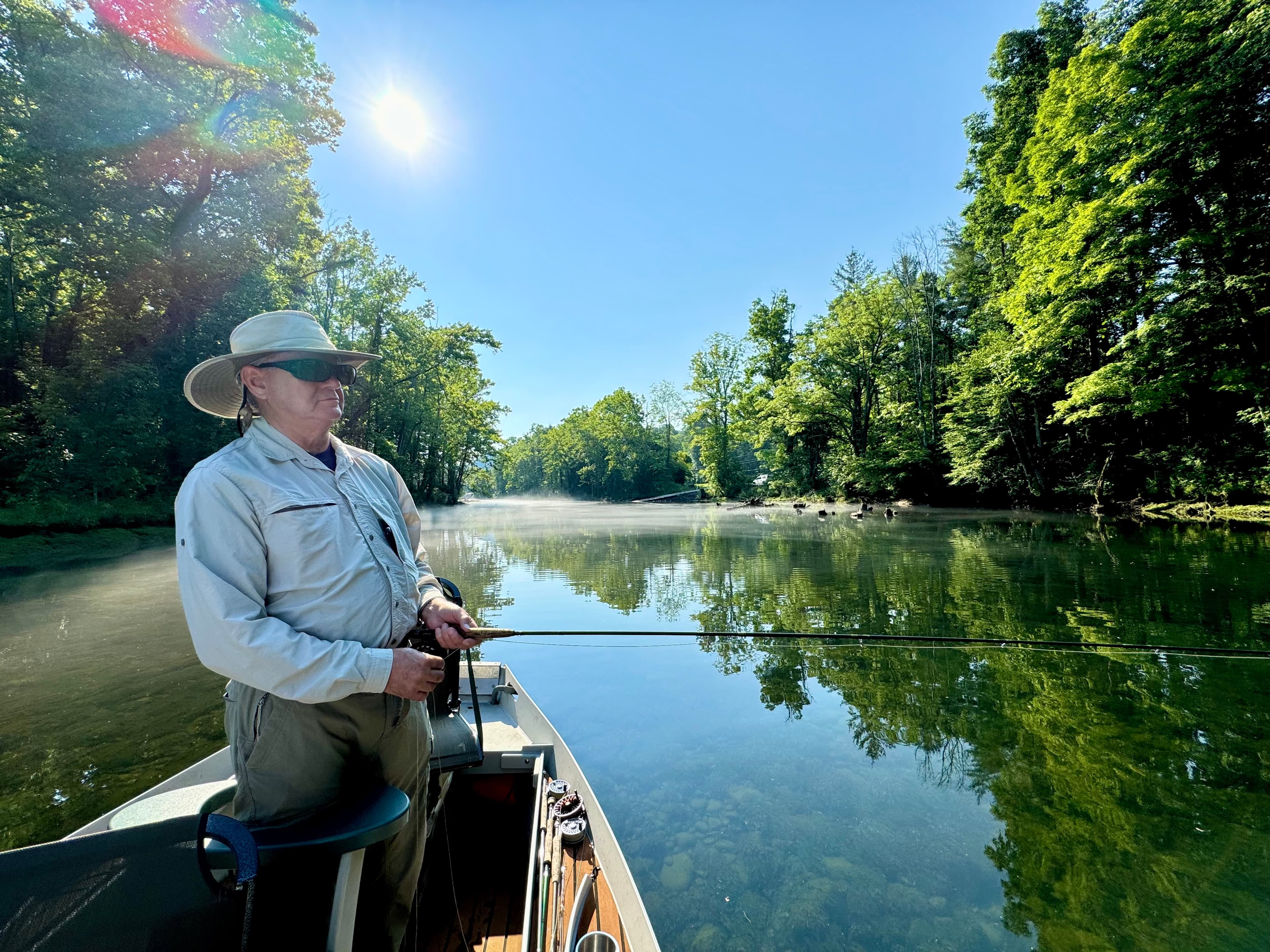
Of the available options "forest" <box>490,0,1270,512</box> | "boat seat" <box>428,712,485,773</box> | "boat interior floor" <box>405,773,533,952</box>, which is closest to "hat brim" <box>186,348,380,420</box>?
"boat seat" <box>428,712,485,773</box>

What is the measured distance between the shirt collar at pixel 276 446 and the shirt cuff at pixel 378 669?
0.71 metres

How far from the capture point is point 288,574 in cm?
177

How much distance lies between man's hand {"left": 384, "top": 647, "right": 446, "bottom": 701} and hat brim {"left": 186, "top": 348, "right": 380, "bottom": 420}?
1036 millimetres

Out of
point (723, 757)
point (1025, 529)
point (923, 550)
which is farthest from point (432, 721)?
point (1025, 529)

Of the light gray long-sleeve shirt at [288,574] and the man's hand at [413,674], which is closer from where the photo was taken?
the light gray long-sleeve shirt at [288,574]

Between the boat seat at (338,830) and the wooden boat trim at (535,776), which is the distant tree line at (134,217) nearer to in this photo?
the wooden boat trim at (535,776)

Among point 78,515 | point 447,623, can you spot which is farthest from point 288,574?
point 78,515

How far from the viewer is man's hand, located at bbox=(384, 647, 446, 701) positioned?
5.81 feet

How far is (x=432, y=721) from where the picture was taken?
277 cm

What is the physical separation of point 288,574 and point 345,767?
66 cm

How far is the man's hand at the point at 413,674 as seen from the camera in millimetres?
1770

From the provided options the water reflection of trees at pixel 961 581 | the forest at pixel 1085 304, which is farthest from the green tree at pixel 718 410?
the water reflection of trees at pixel 961 581

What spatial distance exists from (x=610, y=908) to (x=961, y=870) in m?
2.54

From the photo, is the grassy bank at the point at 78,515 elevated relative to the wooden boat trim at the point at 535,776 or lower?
elevated
